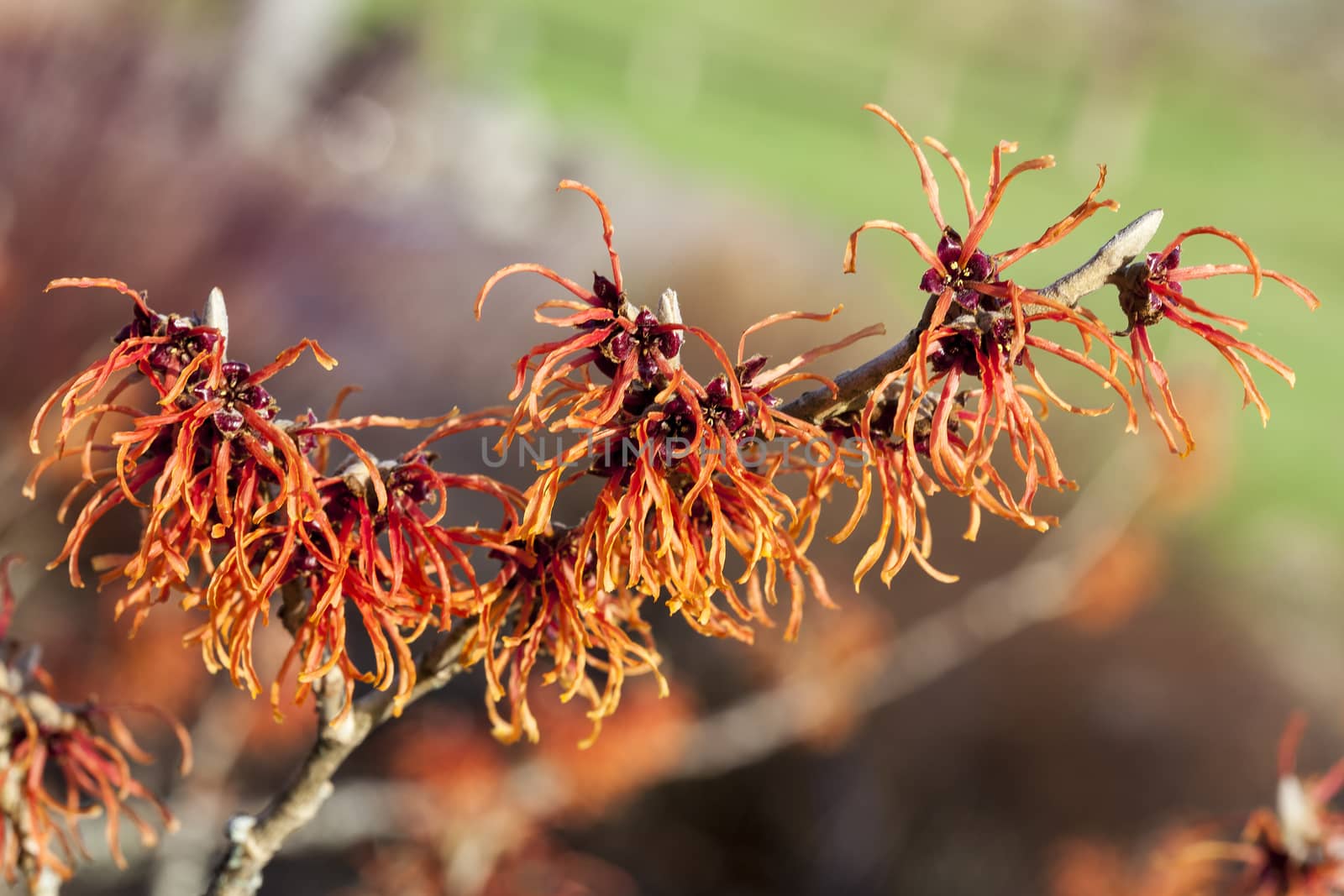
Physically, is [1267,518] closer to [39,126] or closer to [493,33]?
[39,126]

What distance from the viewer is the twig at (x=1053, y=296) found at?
0.30 metres

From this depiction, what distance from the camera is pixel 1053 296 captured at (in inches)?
11.8

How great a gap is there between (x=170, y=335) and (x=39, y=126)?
2430 mm

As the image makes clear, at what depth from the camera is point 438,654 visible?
1.16ft

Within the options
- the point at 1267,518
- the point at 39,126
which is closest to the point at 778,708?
the point at 1267,518

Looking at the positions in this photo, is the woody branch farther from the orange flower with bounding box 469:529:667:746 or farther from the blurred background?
the blurred background

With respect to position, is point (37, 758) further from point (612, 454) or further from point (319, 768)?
point (612, 454)

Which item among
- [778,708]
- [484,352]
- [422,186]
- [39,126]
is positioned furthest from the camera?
[422,186]

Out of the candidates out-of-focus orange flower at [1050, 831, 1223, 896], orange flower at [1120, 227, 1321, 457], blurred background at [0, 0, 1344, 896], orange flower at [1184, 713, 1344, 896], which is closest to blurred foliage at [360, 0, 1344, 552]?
blurred background at [0, 0, 1344, 896]

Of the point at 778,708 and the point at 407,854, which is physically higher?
the point at 778,708

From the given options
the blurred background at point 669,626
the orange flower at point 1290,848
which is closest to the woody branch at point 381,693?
the orange flower at point 1290,848

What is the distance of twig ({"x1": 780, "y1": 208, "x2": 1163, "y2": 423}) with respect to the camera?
0.30m

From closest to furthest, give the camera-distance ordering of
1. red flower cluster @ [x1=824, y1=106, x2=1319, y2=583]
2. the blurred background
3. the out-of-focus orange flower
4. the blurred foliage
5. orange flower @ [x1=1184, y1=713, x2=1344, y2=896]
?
red flower cluster @ [x1=824, y1=106, x2=1319, y2=583] → orange flower @ [x1=1184, y1=713, x2=1344, y2=896] → the out-of-focus orange flower → the blurred background → the blurred foliage

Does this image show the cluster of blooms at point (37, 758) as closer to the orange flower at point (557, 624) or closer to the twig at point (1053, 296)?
the orange flower at point (557, 624)
